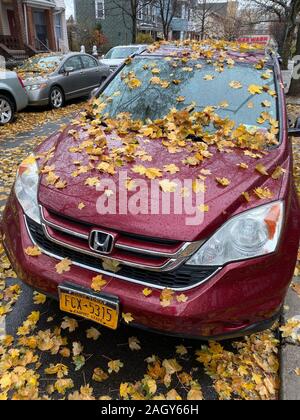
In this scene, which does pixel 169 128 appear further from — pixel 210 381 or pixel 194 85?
pixel 210 381

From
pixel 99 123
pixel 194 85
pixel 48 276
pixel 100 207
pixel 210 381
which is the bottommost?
pixel 210 381

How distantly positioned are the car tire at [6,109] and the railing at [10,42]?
49.6ft

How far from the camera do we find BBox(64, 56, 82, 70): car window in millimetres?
10586

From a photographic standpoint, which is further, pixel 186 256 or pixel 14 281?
pixel 14 281

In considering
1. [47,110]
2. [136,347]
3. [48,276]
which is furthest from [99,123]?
[47,110]

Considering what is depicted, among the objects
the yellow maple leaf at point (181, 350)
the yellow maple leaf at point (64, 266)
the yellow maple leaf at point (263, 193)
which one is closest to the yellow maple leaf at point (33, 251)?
the yellow maple leaf at point (64, 266)

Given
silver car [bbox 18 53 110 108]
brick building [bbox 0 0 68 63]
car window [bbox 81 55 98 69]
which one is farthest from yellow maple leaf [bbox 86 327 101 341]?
brick building [bbox 0 0 68 63]

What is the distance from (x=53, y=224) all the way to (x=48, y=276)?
12.0 inches

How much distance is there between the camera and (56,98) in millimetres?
10125

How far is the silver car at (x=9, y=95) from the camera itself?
798 cm

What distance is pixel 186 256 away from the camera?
1.91 meters

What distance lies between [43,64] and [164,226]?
1001cm

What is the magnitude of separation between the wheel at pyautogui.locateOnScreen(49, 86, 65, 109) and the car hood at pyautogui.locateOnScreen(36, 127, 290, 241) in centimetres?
793

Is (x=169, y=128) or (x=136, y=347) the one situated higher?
(x=169, y=128)
